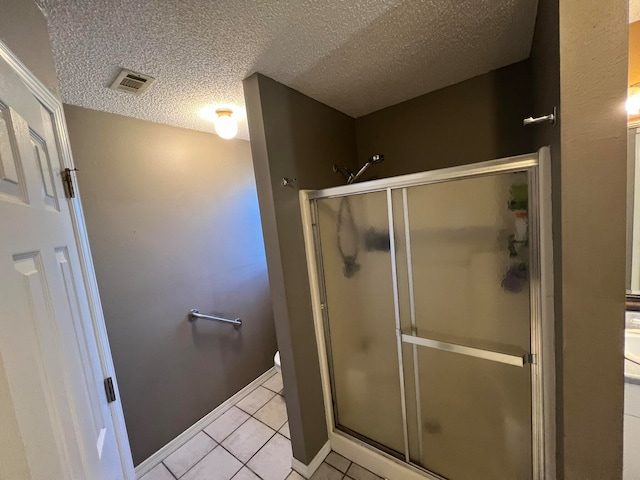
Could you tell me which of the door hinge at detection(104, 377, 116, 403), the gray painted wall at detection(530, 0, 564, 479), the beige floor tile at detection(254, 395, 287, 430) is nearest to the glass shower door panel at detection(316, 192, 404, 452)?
the beige floor tile at detection(254, 395, 287, 430)

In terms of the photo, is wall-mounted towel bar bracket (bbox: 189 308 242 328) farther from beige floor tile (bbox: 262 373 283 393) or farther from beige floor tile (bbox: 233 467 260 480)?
beige floor tile (bbox: 233 467 260 480)

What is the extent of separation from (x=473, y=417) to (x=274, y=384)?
1702 mm

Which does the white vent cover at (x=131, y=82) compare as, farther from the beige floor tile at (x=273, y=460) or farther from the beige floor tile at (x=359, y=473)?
the beige floor tile at (x=359, y=473)

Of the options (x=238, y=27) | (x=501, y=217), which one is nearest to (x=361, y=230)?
(x=501, y=217)

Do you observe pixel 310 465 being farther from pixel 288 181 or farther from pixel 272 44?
pixel 272 44

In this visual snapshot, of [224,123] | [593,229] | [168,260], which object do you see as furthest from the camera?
[168,260]

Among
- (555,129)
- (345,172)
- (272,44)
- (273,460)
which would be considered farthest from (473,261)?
(273,460)

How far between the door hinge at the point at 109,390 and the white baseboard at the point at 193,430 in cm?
111

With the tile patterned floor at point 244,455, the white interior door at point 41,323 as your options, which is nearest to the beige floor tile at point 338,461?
the tile patterned floor at point 244,455

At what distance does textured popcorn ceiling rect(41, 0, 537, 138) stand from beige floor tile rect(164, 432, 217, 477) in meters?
2.29

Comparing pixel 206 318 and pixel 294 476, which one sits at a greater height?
pixel 206 318

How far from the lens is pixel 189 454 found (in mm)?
1744

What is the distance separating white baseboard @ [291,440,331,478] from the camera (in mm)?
1523

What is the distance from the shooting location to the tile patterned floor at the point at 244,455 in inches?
61.4
